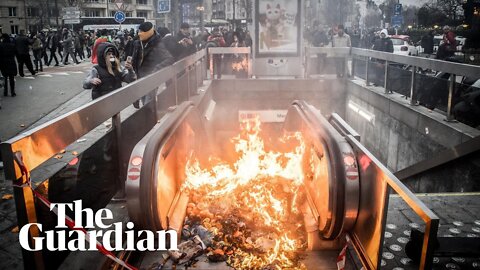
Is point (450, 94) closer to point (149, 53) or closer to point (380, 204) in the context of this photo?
point (380, 204)

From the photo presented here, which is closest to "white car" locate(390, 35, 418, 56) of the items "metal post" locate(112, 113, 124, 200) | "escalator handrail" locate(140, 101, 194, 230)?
"escalator handrail" locate(140, 101, 194, 230)

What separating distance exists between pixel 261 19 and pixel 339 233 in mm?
12640

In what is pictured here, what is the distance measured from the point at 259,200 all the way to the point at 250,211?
218mm

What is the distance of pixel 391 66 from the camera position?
12.0 metres

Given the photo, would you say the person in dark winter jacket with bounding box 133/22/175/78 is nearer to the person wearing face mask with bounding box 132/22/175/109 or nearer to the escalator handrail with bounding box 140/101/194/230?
Result: the person wearing face mask with bounding box 132/22/175/109

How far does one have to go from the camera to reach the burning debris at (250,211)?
198 inches

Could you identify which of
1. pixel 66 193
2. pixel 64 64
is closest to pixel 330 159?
pixel 66 193

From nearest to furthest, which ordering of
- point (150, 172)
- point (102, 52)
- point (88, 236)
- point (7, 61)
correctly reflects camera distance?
point (88, 236) < point (150, 172) < point (102, 52) < point (7, 61)

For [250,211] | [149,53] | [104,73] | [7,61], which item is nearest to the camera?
[250,211]

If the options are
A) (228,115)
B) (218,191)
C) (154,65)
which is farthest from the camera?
(228,115)

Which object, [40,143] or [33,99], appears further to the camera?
[33,99]

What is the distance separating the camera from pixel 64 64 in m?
29.6

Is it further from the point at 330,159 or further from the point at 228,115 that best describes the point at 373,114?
the point at 330,159

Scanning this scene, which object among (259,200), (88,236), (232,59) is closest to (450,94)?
(259,200)
